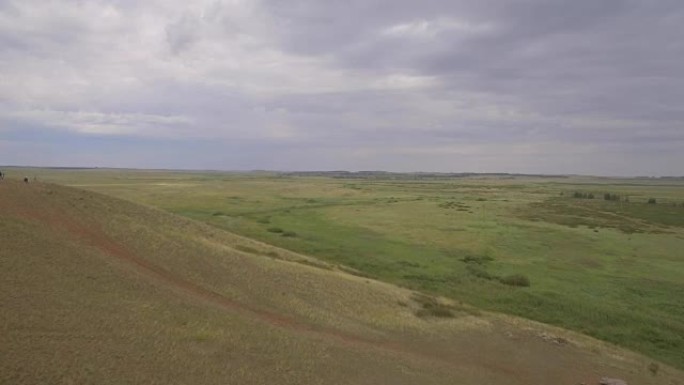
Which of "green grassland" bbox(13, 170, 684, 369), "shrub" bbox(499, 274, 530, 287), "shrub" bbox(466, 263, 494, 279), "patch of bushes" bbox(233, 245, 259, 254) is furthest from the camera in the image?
"shrub" bbox(466, 263, 494, 279)

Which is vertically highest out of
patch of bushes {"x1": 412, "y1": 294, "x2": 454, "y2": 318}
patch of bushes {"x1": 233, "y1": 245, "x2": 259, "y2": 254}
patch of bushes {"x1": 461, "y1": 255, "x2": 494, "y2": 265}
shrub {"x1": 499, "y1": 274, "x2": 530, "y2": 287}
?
patch of bushes {"x1": 233, "y1": 245, "x2": 259, "y2": 254}

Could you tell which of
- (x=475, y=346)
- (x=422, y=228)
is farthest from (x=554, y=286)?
(x=422, y=228)

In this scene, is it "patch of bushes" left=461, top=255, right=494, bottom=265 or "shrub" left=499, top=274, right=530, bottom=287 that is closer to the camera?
"shrub" left=499, top=274, right=530, bottom=287

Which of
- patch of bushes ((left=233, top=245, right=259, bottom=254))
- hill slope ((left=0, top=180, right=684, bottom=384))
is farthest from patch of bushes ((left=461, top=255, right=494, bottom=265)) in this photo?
patch of bushes ((left=233, top=245, right=259, bottom=254))

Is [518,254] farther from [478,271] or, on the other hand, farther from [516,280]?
[516,280]

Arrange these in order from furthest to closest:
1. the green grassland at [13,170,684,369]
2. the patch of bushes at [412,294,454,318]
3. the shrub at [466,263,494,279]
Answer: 1. the shrub at [466,263,494,279]
2. the green grassland at [13,170,684,369]
3. the patch of bushes at [412,294,454,318]

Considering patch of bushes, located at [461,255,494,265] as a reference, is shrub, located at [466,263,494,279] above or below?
below

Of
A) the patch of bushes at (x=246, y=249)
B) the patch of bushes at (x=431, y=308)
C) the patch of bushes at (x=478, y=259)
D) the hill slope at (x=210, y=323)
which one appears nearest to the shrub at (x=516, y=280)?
the patch of bushes at (x=478, y=259)

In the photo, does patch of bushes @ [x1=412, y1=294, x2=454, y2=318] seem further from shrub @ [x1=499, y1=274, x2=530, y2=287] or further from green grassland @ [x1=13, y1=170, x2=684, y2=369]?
shrub @ [x1=499, y1=274, x2=530, y2=287]
